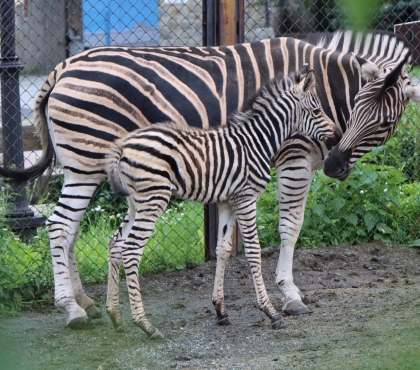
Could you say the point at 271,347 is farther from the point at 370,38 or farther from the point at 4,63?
the point at 4,63

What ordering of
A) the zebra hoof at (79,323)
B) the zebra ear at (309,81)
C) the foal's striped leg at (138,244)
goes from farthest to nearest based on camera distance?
the zebra ear at (309,81), the zebra hoof at (79,323), the foal's striped leg at (138,244)

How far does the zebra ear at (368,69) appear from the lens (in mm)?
4645

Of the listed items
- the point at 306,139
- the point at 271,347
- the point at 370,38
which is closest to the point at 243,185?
the point at 306,139

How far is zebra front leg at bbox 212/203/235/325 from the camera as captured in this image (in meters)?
4.31

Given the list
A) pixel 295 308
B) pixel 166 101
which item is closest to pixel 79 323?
pixel 295 308

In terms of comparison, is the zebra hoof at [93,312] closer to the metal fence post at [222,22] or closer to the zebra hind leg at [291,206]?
the zebra hind leg at [291,206]

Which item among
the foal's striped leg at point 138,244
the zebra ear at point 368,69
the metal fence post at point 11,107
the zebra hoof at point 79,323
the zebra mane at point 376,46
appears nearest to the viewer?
the foal's striped leg at point 138,244

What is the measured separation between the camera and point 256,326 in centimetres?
426

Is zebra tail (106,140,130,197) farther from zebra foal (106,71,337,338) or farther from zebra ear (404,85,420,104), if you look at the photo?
zebra ear (404,85,420,104)

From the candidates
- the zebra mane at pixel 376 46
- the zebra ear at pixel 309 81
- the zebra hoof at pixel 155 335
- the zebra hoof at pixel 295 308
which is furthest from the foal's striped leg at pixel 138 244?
the zebra mane at pixel 376 46

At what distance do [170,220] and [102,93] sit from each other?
2491 mm

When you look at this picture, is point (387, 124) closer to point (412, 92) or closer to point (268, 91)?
point (412, 92)

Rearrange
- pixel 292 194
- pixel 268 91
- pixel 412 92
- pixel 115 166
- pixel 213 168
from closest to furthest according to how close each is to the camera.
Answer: pixel 115 166, pixel 213 168, pixel 268 91, pixel 412 92, pixel 292 194

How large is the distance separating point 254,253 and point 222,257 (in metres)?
0.23
